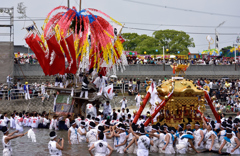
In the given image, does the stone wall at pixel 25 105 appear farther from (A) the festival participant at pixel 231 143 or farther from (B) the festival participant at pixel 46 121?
(A) the festival participant at pixel 231 143

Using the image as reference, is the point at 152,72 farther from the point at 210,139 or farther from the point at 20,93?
the point at 210,139

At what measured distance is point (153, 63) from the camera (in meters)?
33.1

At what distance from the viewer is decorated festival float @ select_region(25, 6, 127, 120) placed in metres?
16.1

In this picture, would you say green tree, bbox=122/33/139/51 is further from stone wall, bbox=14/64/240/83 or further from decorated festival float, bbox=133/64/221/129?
decorated festival float, bbox=133/64/221/129

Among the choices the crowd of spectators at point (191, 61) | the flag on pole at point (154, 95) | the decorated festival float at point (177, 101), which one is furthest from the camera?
the crowd of spectators at point (191, 61)

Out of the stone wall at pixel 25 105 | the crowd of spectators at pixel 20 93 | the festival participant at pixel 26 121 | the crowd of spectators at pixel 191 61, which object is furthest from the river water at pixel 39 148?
Answer: the crowd of spectators at pixel 191 61

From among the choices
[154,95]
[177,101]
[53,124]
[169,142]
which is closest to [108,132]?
[169,142]

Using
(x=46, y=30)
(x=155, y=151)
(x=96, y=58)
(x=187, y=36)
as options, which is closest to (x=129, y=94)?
(x=96, y=58)

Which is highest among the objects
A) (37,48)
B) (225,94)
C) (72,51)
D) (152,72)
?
(37,48)

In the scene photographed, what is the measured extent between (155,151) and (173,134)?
3.15ft

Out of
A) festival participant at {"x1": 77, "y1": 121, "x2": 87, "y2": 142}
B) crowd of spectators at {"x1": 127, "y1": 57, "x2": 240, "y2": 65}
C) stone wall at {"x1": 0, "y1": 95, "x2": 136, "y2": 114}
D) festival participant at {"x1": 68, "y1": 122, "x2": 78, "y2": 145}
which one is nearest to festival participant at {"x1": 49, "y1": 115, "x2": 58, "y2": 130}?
festival participant at {"x1": 68, "y1": 122, "x2": 78, "y2": 145}

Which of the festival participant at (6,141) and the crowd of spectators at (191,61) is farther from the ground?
the crowd of spectators at (191,61)

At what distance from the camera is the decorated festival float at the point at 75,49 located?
52.9 ft

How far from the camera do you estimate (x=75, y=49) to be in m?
17.4
